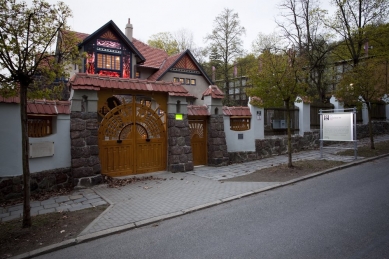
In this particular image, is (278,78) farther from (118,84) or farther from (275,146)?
(118,84)

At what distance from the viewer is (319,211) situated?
5266mm

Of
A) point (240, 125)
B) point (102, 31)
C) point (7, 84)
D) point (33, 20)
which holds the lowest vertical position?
point (240, 125)

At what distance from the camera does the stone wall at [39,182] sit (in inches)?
263

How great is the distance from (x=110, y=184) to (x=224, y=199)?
373cm

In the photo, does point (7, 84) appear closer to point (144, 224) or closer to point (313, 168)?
point (144, 224)

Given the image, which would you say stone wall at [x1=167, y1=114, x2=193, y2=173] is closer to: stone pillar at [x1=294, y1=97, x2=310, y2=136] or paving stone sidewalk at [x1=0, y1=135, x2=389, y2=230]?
paving stone sidewalk at [x1=0, y1=135, x2=389, y2=230]

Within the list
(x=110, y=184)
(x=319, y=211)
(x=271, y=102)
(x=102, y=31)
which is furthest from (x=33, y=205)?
(x=102, y=31)

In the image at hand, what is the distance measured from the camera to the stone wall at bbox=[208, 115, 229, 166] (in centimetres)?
1080

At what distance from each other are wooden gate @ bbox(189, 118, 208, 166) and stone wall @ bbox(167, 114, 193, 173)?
860mm

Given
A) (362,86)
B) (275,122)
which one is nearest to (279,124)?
(275,122)

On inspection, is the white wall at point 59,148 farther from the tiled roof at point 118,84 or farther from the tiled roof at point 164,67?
the tiled roof at point 164,67

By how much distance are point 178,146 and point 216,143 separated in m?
1.90

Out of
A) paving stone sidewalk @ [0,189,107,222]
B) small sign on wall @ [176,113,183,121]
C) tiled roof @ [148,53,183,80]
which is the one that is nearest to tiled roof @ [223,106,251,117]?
small sign on wall @ [176,113,183,121]

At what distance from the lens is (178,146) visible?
9719mm
